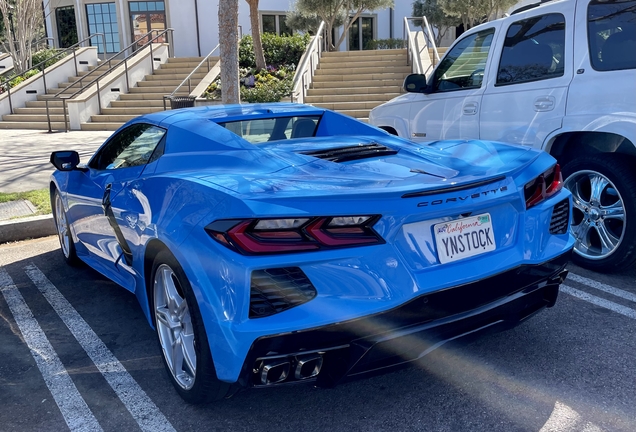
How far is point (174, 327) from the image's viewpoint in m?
2.90

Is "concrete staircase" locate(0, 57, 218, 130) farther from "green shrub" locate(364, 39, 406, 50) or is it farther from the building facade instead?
"green shrub" locate(364, 39, 406, 50)

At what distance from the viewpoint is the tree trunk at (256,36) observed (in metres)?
18.3

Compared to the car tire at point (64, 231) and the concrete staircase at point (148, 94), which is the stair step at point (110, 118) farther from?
the car tire at point (64, 231)

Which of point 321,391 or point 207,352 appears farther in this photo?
point 321,391

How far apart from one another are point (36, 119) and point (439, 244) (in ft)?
62.4

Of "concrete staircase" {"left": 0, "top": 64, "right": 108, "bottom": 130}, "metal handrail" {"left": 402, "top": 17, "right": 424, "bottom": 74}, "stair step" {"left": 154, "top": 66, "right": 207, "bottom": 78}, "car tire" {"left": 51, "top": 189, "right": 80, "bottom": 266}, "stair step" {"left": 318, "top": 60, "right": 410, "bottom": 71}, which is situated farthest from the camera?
"stair step" {"left": 154, "top": 66, "right": 207, "bottom": 78}

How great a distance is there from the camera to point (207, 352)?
2.46 metres

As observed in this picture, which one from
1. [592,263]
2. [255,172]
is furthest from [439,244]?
[592,263]

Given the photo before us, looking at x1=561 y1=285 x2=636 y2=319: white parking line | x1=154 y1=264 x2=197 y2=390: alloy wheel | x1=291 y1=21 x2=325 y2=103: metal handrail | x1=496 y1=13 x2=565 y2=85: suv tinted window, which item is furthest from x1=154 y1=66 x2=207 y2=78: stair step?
x1=154 y1=264 x2=197 y2=390: alloy wheel

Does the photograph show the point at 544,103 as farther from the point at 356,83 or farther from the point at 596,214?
the point at 356,83

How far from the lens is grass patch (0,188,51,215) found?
23.4 ft

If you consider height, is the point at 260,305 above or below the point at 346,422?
above

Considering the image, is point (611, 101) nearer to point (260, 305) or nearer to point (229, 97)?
point (260, 305)

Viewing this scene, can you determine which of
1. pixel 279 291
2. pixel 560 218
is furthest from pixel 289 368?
pixel 560 218
